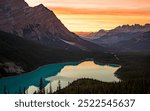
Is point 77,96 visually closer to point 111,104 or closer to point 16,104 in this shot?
point 111,104

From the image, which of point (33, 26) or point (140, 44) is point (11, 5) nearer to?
point (33, 26)

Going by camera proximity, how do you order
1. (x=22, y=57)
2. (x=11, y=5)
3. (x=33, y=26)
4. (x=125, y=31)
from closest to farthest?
(x=125, y=31) → (x=22, y=57) → (x=33, y=26) → (x=11, y=5)

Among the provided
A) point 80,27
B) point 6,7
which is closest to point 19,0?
point 6,7

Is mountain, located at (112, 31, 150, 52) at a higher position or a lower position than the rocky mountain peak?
lower

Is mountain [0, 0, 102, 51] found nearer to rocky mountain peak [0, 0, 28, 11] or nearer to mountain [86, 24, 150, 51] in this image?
rocky mountain peak [0, 0, 28, 11]

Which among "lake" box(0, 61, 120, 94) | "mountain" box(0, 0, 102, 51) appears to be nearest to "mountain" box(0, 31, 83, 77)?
A: "lake" box(0, 61, 120, 94)

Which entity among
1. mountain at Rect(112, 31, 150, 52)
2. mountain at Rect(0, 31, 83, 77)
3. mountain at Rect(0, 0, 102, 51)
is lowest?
mountain at Rect(0, 31, 83, 77)

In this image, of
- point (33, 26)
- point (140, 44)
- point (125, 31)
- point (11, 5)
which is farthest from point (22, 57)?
point (11, 5)

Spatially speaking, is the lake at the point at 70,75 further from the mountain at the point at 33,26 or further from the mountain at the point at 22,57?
the mountain at the point at 33,26

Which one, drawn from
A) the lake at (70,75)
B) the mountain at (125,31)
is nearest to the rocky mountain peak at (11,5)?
the mountain at (125,31)
